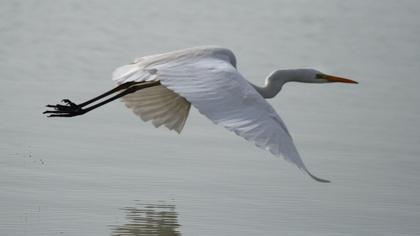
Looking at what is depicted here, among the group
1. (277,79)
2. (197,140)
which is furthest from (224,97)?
(197,140)

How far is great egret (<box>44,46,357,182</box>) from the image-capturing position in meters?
6.70

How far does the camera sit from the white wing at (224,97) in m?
6.62

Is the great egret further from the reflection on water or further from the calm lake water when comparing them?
the reflection on water

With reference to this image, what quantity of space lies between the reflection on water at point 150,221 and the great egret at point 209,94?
2.89 ft

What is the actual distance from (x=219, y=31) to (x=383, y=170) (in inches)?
256

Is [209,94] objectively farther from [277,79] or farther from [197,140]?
[197,140]

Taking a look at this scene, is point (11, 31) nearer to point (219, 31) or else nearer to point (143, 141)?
point (219, 31)

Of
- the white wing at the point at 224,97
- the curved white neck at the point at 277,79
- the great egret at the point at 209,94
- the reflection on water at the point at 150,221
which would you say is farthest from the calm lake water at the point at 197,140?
the white wing at the point at 224,97

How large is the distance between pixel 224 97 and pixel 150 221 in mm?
1323

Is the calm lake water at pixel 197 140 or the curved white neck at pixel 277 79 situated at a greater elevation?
the curved white neck at pixel 277 79

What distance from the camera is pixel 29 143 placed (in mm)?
9914

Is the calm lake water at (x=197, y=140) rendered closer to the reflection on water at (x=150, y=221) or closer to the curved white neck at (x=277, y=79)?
the reflection on water at (x=150, y=221)

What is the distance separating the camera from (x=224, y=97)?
7.14 m

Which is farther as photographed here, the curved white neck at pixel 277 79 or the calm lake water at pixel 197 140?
the curved white neck at pixel 277 79
